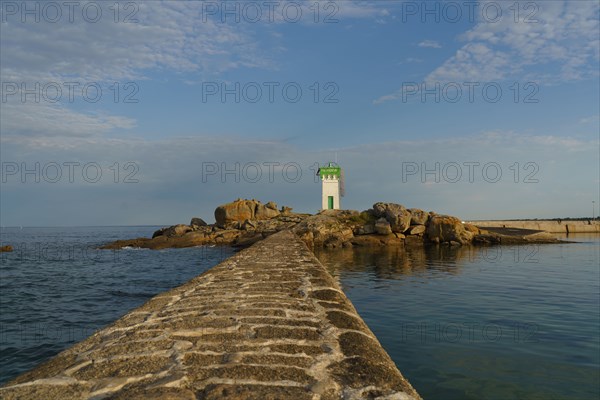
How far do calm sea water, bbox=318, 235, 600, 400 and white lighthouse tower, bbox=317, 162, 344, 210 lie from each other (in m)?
32.1

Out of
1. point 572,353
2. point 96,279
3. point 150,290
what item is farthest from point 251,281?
point 96,279

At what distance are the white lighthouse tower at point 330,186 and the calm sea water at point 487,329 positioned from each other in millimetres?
32095

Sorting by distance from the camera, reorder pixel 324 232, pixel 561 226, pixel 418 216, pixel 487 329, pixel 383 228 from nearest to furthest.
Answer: pixel 487 329 → pixel 324 232 → pixel 383 228 → pixel 418 216 → pixel 561 226

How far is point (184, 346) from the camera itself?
308cm

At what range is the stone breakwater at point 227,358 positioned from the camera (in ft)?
7.61

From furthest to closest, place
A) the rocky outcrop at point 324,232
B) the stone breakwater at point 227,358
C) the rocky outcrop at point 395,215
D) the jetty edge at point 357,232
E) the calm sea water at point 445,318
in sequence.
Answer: the rocky outcrop at point 395,215 → the jetty edge at point 357,232 → the rocky outcrop at point 324,232 → the calm sea water at point 445,318 → the stone breakwater at point 227,358

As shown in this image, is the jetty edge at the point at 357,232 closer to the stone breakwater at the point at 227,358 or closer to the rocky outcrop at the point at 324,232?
the rocky outcrop at the point at 324,232

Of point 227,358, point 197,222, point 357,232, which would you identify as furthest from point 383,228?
point 227,358

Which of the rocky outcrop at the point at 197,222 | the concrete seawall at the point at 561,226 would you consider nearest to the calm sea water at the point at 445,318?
the rocky outcrop at the point at 197,222

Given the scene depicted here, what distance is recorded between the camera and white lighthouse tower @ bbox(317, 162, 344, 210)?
49375mm

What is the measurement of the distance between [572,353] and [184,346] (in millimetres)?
6766

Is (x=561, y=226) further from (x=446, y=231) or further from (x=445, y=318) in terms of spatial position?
(x=445, y=318)

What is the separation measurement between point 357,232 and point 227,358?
34.0 meters

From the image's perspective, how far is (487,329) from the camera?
8242 mm
